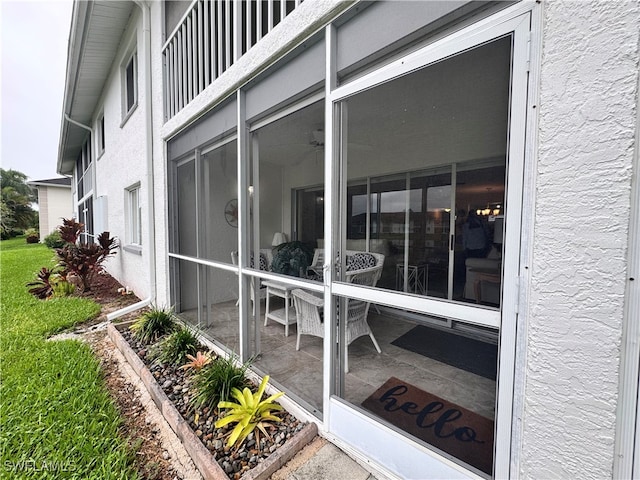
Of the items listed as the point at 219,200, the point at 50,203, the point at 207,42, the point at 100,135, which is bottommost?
the point at 219,200

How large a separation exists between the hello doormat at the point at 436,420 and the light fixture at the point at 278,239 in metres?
1.43

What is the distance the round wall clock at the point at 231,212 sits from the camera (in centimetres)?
295

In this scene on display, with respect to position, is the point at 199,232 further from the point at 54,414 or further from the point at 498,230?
the point at 498,230

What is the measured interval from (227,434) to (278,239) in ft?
5.02

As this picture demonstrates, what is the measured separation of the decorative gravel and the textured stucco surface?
59.3 inches

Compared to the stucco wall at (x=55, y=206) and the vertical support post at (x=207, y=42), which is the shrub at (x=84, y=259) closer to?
the vertical support post at (x=207, y=42)

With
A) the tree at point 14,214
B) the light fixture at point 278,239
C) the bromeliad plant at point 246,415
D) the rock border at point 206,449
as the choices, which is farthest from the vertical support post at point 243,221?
the tree at point 14,214

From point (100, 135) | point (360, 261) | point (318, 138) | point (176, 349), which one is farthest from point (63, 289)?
point (360, 261)

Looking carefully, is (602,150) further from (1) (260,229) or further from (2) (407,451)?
(1) (260,229)

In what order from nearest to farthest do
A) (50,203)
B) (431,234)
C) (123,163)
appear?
(431,234), (123,163), (50,203)

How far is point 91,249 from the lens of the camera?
6.17 metres

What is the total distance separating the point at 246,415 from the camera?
6.64 ft

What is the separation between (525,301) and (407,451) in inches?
42.2

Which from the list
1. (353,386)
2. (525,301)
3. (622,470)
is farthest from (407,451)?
(525,301)
